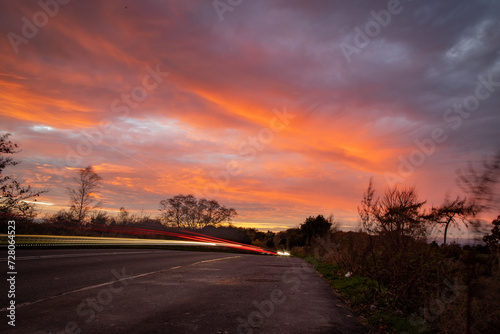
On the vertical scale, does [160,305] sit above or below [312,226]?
below

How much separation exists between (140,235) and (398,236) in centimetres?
2929

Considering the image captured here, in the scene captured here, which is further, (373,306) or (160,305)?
(373,306)

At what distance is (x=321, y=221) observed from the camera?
1970 inches

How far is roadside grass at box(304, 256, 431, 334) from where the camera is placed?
5473 mm

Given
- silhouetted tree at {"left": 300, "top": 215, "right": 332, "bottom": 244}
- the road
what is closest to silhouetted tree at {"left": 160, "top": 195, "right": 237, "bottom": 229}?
silhouetted tree at {"left": 300, "top": 215, "right": 332, "bottom": 244}

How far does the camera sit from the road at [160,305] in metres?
4.89

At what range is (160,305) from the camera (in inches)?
243

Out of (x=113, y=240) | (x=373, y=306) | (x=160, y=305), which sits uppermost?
(x=373, y=306)

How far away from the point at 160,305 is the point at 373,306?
14.3 feet

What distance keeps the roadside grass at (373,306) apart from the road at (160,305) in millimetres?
323

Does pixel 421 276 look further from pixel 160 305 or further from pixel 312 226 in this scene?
pixel 312 226

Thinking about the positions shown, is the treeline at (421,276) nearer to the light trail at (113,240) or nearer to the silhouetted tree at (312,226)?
the light trail at (113,240)

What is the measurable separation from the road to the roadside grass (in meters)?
0.32

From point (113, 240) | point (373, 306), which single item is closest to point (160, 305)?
point (373, 306)
